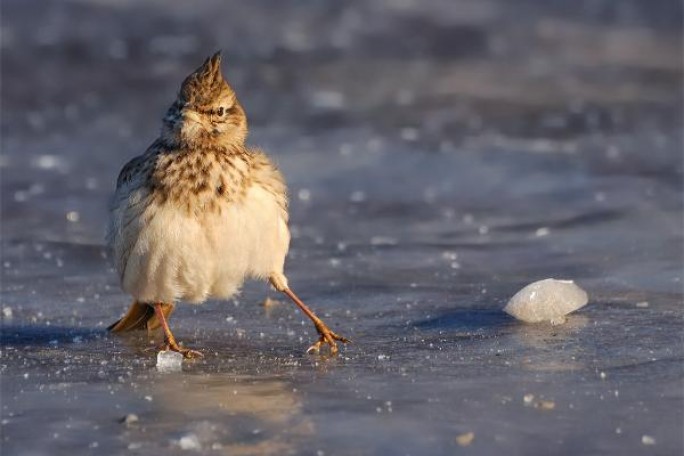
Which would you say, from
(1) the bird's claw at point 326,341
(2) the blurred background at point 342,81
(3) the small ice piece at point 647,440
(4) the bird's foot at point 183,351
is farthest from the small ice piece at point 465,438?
(2) the blurred background at point 342,81

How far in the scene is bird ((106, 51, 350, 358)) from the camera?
5.81 meters

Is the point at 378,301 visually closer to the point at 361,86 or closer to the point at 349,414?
the point at 349,414

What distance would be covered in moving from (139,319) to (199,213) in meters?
0.91

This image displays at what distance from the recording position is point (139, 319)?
6480 millimetres

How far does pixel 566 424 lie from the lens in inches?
181

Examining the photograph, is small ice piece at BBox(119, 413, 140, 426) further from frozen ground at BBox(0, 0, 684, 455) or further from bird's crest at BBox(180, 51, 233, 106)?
bird's crest at BBox(180, 51, 233, 106)

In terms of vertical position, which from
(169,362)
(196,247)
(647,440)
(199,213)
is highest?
(199,213)

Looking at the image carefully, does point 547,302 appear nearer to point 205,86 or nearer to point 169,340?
point 169,340

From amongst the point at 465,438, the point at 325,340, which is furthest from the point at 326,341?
the point at 465,438

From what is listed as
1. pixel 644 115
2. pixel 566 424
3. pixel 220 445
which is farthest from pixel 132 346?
pixel 644 115

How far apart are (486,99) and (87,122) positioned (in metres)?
3.72

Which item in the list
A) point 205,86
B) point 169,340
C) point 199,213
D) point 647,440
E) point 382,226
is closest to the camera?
point 647,440

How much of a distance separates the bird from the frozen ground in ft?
0.98

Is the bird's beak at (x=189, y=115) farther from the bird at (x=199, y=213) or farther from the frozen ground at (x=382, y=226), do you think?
the frozen ground at (x=382, y=226)
